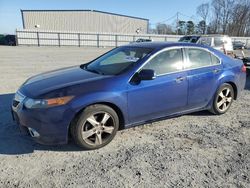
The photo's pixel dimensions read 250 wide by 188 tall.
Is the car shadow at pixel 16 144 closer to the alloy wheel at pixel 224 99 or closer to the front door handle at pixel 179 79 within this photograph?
the front door handle at pixel 179 79

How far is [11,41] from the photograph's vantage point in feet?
121

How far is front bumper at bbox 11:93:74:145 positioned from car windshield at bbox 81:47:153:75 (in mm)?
1107

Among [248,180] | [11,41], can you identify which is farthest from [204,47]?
[11,41]

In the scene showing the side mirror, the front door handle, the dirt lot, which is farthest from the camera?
the front door handle

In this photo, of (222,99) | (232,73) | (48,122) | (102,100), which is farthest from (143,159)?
(232,73)

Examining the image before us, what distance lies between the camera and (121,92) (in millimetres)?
3703

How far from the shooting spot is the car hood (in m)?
3.56

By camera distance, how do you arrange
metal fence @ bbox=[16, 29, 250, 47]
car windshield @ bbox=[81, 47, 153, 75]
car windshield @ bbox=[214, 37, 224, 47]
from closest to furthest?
1. car windshield @ bbox=[81, 47, 153, 75]
2. car windshield @ bbox=[214, 37, 224, 47]
3. metal fence @ bbox=[16, 29, 250, 47]

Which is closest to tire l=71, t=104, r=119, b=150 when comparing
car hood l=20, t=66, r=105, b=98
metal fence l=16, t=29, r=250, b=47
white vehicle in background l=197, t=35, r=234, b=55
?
car hood l=20, t=66, r=105, b=98

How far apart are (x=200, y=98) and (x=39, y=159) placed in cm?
304

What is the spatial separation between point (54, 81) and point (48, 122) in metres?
0.80

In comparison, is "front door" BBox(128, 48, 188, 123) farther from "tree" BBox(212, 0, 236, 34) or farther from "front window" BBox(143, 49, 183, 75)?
"tree" BBox(212, 0, 236, 34)

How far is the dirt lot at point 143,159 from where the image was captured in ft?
9.59

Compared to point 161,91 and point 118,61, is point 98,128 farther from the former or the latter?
point 118,61
